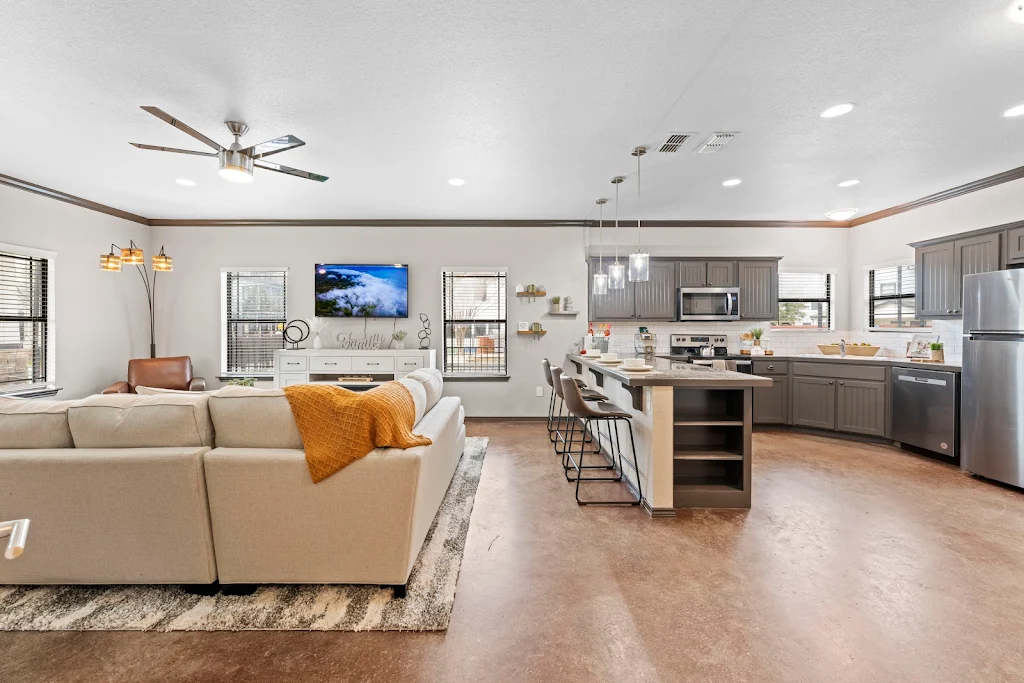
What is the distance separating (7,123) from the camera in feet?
10.5

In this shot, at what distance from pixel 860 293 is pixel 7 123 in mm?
8261

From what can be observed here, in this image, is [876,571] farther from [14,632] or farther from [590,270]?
[590,270]

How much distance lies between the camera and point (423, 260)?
20.1 feet

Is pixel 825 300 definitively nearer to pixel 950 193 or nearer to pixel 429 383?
pixel 950 193

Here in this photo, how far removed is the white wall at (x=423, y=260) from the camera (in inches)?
240

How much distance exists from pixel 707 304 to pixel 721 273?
16.7 inches

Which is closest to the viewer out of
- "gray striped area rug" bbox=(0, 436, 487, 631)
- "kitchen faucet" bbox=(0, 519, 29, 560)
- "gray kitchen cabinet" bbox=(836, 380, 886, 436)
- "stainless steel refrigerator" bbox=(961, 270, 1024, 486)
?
"kitchen faucet" bbox=(0, 519, 29, 560)

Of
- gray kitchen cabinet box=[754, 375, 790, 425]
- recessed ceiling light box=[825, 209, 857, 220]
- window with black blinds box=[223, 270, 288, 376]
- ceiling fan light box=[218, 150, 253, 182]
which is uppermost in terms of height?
recessed ceiling light box=[825, 209, 857, 220]

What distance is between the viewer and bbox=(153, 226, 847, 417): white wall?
20.0 ft

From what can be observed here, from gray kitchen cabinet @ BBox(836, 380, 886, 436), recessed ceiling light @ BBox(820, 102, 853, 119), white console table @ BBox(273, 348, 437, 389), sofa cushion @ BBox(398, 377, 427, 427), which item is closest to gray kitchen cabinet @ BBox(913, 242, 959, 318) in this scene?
gray kitchen cabinet @ BBox(836, 380, 886, 436)

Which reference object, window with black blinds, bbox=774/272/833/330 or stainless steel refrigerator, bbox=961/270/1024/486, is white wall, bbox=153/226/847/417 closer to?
window with black blinds, bbox=774/272/833/330

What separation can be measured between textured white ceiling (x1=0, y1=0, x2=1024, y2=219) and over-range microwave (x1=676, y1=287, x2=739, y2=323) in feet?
5.15

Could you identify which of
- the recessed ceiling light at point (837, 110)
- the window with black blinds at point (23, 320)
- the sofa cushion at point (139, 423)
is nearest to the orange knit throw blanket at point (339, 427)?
the sofa cushion at point (139, 423)

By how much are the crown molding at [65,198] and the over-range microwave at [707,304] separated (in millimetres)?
6788
